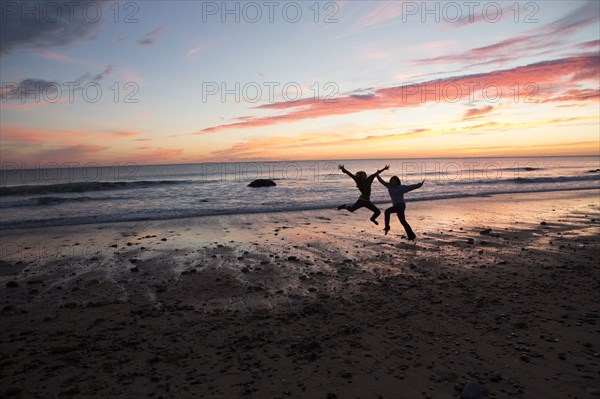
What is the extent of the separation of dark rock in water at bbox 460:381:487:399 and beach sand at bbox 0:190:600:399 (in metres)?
0.04

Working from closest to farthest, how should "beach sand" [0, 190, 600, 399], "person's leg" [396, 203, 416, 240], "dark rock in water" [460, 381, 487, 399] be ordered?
"dark rock in water" [460, 381, 487, 399]
"beach sand" [0, 190, 600, 399]
"person's leg" [396, 203, 416, 240]

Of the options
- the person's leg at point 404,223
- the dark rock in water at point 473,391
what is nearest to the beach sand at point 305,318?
the dark rock in water at point 473,391

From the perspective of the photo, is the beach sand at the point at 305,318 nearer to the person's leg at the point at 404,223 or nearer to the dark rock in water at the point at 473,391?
the dark rock in water at the point at 473,391

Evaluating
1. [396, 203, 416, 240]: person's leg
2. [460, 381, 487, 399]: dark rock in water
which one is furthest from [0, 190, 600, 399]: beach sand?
[396, 203, 416, 240]: person's leg

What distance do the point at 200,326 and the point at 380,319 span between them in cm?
285

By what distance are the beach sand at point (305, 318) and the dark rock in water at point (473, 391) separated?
0.13ft

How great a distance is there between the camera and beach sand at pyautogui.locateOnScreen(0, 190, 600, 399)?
429 centimetres

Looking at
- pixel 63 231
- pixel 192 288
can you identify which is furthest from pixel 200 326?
pixel 63 231

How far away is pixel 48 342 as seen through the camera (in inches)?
213

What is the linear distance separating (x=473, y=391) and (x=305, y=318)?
2.73 metres

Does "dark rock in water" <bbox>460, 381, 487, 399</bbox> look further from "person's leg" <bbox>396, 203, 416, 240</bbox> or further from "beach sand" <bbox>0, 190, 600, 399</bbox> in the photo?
"person's leg" <bbox>396, 203, 416, 240</bbox>

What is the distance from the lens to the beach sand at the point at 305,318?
14.1 feet

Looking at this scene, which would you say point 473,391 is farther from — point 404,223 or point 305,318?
point 404,223

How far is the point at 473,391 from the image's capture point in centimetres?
393
